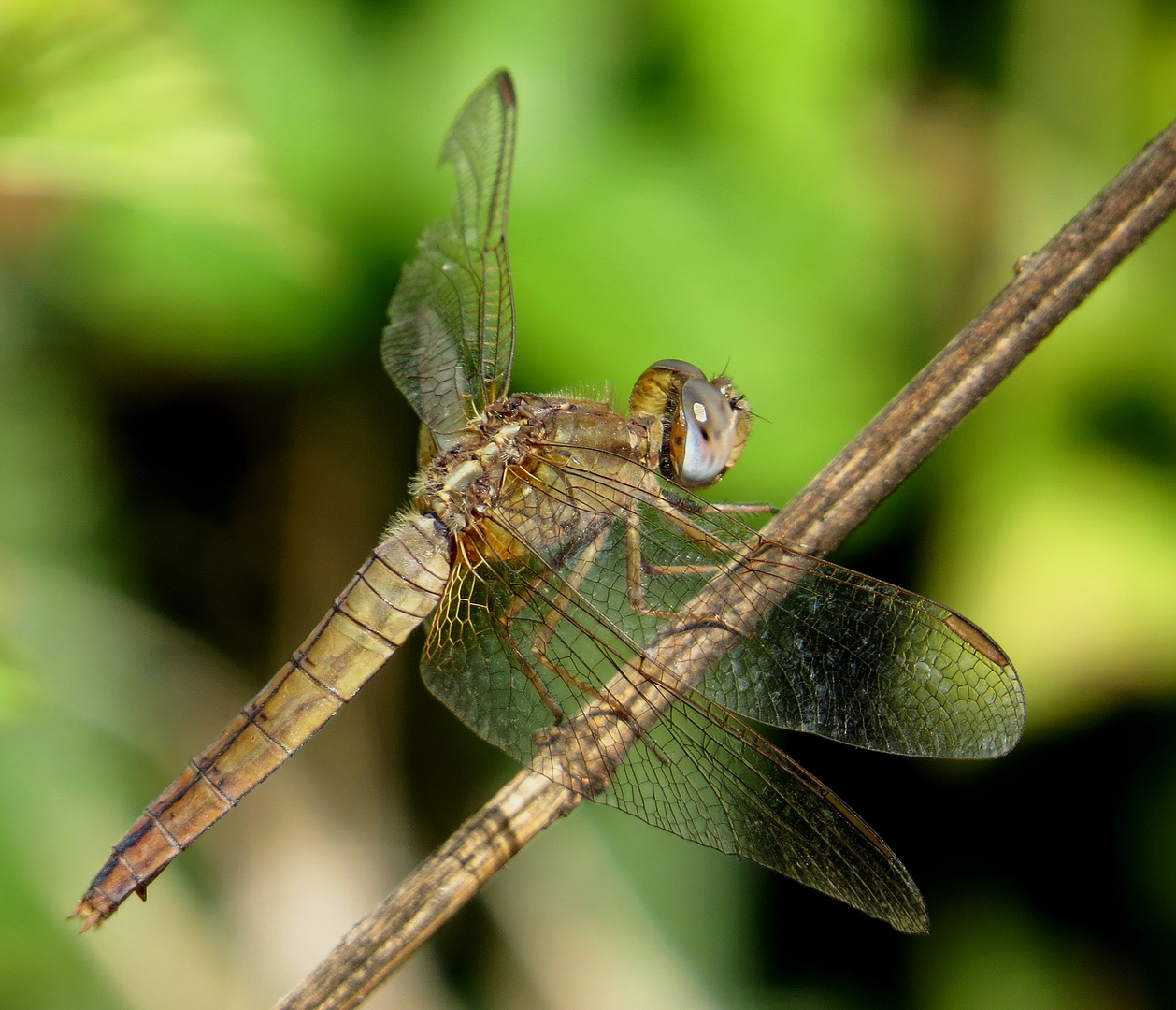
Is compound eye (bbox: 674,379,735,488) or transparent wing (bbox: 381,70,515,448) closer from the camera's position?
compound eye (bbox: 674,379,735,488)

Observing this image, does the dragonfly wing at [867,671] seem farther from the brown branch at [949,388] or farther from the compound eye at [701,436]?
the compound eye at [701,436]

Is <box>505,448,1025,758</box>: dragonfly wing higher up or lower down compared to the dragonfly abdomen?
higher up

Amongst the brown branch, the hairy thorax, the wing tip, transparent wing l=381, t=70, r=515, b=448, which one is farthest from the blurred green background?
the brown branch

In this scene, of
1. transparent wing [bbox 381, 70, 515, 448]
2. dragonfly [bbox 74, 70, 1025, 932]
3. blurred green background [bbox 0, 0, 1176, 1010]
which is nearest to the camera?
dragonfly [bbox 74, 70, 1025, 932]

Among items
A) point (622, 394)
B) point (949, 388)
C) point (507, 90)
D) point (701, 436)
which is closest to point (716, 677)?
point (701, 436)

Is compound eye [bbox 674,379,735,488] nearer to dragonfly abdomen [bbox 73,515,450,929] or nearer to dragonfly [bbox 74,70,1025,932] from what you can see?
dragonfly [bbox 74,70,1025,932]

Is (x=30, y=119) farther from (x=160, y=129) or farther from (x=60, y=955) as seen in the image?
(x=60, y=955)

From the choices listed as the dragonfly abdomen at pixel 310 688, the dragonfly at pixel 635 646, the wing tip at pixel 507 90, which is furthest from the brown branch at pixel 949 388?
the wing tip at pixel 507 90

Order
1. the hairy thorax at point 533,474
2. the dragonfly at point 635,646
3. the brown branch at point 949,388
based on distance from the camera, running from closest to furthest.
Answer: the brown branch at point 949,388 → the dragonfly at point 635,646 → the hairy thorax at point 533,474
